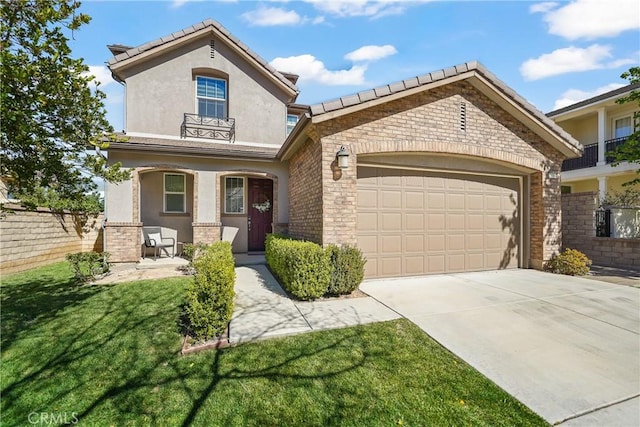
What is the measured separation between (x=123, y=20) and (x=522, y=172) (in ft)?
39.1

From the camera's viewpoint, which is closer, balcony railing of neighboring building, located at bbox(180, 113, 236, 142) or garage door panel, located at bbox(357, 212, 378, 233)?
garage door panel, located at bbox(357, 212, 378, 233)

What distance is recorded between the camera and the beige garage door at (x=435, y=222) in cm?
727

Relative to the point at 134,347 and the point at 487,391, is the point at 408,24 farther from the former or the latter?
the point at 134,347

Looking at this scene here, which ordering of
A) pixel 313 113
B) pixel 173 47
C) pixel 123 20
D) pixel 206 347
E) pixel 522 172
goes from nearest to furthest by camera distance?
pixel 206 347, pixel 313 113, pixel 123 20, pixel 522 172, pixel 173 47

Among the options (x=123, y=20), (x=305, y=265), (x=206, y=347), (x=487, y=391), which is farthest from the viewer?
(x=123, y=20)

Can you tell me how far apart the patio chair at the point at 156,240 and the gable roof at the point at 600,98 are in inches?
808

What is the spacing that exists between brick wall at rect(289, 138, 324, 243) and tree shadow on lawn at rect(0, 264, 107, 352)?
4.96 metres

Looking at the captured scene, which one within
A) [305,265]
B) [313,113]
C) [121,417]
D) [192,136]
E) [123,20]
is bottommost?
[121,417]

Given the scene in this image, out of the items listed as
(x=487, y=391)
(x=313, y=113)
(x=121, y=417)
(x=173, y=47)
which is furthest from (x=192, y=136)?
(x=487, y=391)

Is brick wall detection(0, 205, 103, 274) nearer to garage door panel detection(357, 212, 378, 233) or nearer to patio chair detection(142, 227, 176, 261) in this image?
patio chair detection(142, 227, 176, 261)

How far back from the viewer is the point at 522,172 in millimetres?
8844

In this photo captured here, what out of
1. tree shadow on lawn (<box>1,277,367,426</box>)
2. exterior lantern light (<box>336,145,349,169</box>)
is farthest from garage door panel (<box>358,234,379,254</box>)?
tree shadow on lawn (<box>1,277,367,426</box>)

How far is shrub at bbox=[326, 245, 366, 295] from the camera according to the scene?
5898mm

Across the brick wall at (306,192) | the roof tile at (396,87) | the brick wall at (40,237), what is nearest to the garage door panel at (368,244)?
the brick wall at (306,192)
